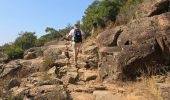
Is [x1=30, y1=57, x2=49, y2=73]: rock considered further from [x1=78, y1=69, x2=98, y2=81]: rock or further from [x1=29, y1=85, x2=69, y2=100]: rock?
[x1=29, y1=85, x2=69, y2=100]: rock

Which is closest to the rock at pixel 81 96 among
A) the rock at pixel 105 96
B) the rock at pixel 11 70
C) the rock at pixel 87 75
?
the rock at pixel 105 96

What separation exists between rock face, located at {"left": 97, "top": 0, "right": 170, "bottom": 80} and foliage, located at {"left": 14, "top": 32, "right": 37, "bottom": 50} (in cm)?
1561

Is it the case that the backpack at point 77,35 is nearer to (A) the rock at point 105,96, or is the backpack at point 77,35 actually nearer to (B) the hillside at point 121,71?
(B) the hillside at point 121,71

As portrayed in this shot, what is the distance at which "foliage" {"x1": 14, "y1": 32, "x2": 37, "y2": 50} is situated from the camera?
1133 inches

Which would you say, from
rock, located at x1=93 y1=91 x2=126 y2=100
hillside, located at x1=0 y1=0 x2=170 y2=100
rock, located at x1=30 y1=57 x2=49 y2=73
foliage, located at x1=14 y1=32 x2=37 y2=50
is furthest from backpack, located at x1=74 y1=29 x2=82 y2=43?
foliage, located at x1=14 y1=32 x2=37 y2=50

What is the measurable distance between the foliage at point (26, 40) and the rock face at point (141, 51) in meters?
15.6

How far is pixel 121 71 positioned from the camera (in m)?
12.7

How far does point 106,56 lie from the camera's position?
14164 millimetres

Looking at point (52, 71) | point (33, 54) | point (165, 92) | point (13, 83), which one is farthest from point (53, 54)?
point (165, 92)

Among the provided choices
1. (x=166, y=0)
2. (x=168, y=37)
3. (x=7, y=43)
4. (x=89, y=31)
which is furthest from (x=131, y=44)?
(x=7, y=43)

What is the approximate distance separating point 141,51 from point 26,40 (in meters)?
18.6

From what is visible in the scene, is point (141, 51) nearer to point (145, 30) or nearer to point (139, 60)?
point (139, 60)

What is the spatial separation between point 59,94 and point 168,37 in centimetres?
452

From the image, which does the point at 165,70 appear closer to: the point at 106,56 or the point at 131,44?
the point at 131,44
